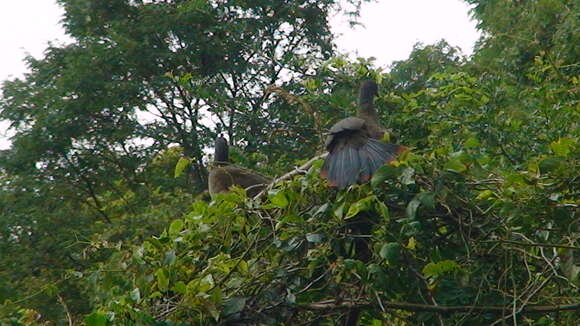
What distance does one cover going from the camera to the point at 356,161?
3129mm

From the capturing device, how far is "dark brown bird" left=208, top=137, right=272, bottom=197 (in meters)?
4.82

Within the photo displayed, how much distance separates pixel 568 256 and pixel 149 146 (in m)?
9.24

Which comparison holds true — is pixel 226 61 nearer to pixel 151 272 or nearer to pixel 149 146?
pixel 149 146

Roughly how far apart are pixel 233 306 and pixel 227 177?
3.28 meters

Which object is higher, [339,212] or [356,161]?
[356,161]

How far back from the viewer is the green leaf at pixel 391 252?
2.60 meters

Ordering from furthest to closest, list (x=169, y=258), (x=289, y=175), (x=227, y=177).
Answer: (x=227, y=177), (x=289, y=175), (x=169, y=258)

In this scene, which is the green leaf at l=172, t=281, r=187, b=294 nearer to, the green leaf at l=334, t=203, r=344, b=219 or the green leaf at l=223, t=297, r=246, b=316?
the green leaf at l=223, t=297, r=246, b=316

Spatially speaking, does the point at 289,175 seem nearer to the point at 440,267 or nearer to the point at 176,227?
the point at 176,227

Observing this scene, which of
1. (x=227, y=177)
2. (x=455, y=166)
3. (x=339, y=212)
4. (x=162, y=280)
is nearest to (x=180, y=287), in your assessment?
(x=162, y=280)

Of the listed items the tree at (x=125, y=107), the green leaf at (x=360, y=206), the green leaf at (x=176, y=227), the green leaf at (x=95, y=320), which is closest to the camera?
the green leaf at (x=95, y=320)

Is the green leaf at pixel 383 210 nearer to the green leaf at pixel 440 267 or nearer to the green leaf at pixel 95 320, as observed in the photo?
the green leaf at pixel 440 267

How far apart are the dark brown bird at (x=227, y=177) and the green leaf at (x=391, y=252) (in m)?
1.82

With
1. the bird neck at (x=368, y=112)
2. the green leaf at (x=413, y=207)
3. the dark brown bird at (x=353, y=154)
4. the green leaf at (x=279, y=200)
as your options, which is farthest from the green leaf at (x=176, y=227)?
the bird neck at (x=368, y=112)
